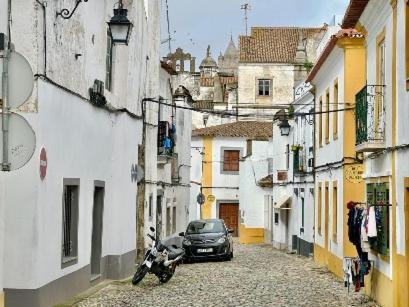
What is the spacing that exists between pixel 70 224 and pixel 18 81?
751 cm

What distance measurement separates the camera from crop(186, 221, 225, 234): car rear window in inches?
1069

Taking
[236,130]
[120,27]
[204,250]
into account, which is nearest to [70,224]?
[120,27]

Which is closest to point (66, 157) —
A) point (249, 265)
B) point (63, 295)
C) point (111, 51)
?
point (63, 295)

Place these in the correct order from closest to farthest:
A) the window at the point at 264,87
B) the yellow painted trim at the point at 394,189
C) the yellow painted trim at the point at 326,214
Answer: the yellow painted trim at the point at 394,189 → the yellow painted trim at the point at 326,214 → the window at the point at 264,87

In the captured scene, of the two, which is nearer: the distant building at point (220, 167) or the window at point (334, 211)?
the window at point (334, 211)

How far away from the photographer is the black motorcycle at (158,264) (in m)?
16.8

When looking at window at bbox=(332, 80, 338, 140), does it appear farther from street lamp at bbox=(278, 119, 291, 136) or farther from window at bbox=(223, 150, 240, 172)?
window at bbox=(223, 150, 240, 172)

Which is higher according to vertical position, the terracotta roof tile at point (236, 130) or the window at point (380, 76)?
the terracotta roof tile at point (236, 130)

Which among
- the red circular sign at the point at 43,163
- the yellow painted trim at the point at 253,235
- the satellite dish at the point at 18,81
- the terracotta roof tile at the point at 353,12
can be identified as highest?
the terracotta roof tile at the point at 353,12

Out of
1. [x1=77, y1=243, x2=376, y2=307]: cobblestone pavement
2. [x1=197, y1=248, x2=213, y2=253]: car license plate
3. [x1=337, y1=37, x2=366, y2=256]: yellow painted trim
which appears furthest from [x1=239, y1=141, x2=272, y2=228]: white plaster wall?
[x1=337, y1=37, x2=366, y2=256]: yellow painted trim

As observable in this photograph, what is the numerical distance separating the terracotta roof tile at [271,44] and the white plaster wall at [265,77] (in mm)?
508

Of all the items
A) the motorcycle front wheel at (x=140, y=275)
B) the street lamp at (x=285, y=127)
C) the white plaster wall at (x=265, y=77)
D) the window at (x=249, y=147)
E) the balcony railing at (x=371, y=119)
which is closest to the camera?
the balcony railing at (x=371, y=119)

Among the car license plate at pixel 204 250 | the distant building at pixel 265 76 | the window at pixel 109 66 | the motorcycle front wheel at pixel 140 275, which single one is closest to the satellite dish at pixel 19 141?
the motorcycle front wheel at pixel 140 275

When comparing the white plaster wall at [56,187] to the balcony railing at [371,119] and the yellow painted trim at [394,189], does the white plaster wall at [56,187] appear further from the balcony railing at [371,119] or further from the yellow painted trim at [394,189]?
the yellow painted trim at [394,189]
